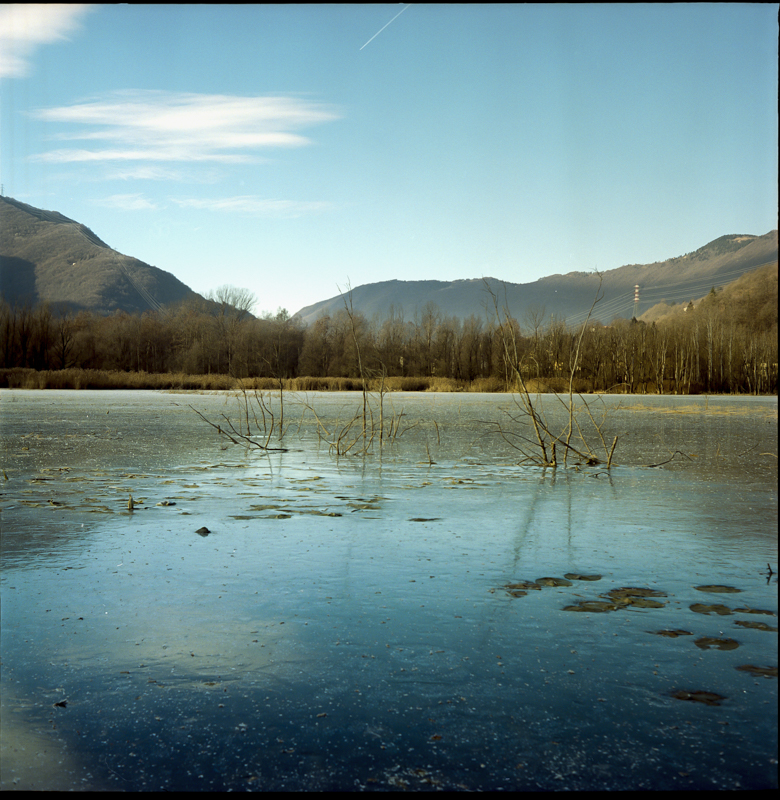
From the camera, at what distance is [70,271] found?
385 ft

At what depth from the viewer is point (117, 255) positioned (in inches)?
5497

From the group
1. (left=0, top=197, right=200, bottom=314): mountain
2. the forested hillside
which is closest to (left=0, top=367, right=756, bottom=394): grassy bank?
the forested hillside

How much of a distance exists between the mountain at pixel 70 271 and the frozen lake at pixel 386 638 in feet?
347

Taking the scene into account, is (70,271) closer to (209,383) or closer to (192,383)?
(192,383)

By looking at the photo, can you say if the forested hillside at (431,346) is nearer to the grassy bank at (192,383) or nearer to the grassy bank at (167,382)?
the grassy bank at (192,383)

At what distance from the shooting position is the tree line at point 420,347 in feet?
112

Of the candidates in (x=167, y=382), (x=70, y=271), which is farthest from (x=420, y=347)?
(x=70, y=271)

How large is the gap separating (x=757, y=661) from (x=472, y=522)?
2.58 metres

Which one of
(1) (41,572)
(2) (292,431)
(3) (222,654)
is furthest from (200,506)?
(2) (292,431)

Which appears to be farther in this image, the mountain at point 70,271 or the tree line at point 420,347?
the mountain at point 70,271

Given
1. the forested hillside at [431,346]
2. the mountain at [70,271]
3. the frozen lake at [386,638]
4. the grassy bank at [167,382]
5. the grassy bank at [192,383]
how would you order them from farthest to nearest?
the mountain at [70,271]
the forested hillside at [431,346]
the grassy bank at [167,382]
the grassy bank at [192,383]
the frozen lake at [386,638]

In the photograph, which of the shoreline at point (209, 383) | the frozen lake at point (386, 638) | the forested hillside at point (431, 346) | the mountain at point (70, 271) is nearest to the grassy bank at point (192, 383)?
the shoreline at point (209, 383)

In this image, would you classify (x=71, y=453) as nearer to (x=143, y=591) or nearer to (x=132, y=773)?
(x=143, y=591)

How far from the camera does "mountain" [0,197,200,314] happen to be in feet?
348
